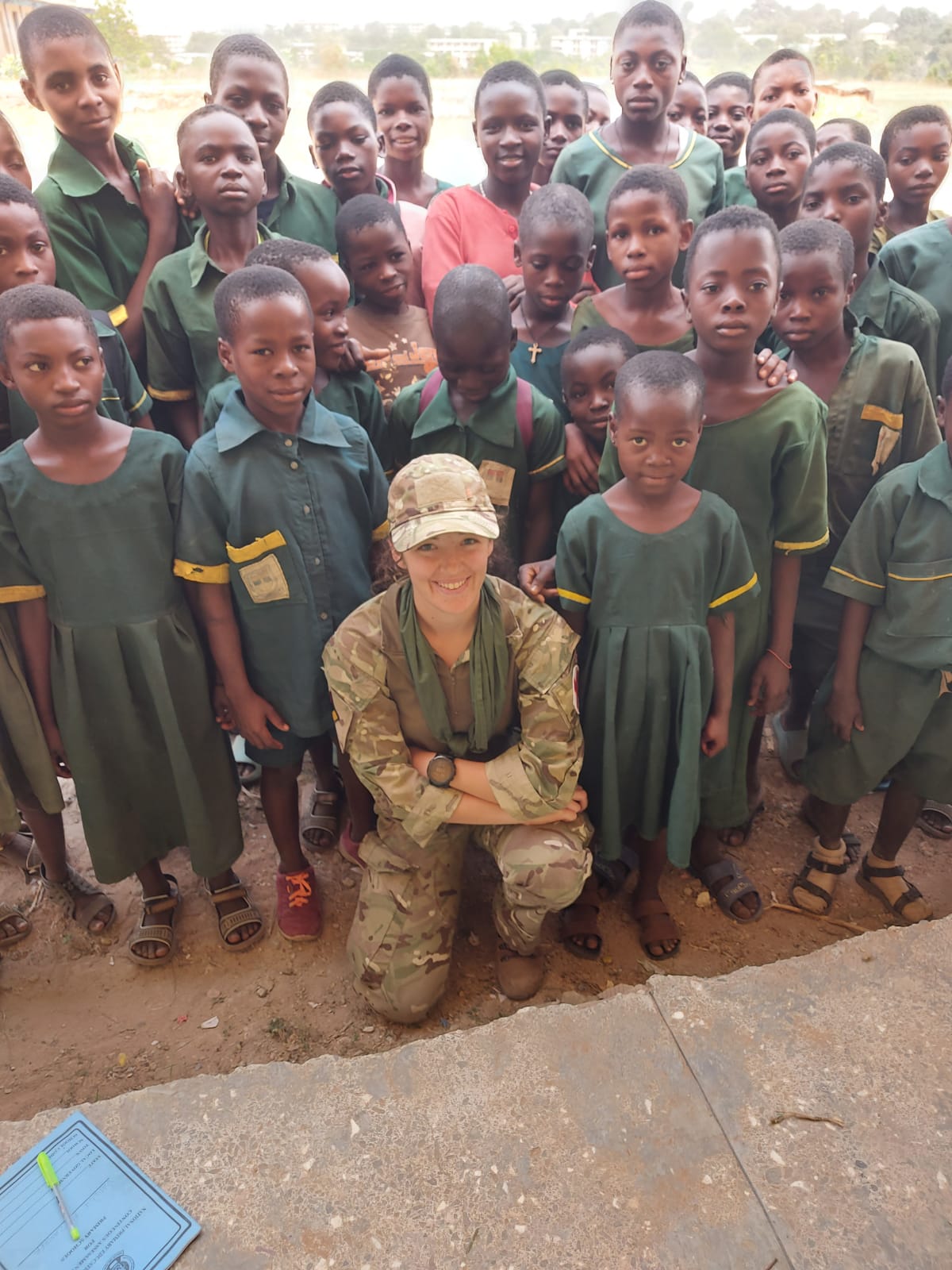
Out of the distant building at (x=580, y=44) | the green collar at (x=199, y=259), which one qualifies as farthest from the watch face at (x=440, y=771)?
the distant building at (x=580, y=44)

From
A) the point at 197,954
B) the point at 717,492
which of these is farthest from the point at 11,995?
the point at 717,492

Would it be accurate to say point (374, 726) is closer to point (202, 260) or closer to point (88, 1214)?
point (88, 1214)

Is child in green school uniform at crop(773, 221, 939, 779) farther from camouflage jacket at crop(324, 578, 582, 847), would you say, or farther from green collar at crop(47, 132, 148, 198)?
green collar at crop(47, 132, 148, 198)

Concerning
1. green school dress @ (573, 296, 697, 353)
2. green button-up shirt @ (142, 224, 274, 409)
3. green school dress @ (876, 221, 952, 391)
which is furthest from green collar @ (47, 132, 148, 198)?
green school dress @ (876, 221, 952, 391)

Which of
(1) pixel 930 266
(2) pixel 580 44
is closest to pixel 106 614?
(1) pixel 930 266

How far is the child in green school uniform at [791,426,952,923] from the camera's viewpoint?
2.05m

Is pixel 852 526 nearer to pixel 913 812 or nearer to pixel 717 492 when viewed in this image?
pixel 717 492

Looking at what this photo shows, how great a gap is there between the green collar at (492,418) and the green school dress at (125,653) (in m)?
0.68

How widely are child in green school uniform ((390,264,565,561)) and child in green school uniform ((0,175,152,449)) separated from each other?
2.48ft

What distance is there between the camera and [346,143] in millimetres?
2939

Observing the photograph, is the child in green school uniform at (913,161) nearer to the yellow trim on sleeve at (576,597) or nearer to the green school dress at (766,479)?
the green school dress at (766,479)

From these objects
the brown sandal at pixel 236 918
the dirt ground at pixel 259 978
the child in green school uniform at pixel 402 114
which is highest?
the child in green school uniform at pixel 402 114

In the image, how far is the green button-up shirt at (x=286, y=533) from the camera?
194 centimetres

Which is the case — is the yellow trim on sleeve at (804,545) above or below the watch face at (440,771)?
above
